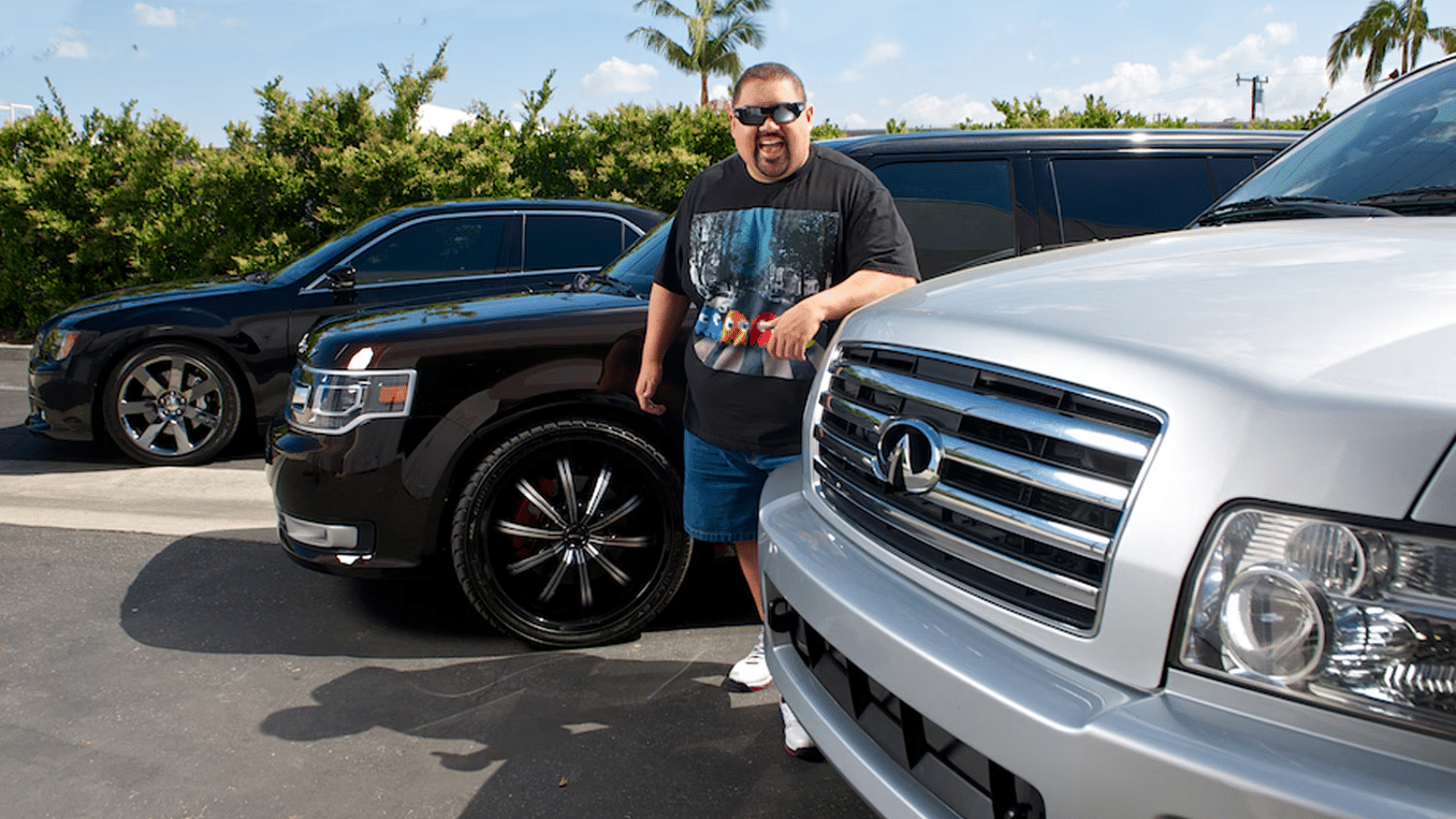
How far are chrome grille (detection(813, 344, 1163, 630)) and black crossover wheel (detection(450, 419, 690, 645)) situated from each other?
1666 mm

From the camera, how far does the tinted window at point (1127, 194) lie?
4.09 metres

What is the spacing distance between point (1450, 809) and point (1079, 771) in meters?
0.40

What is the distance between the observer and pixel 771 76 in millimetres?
2881

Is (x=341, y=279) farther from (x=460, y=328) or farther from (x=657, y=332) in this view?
(x=657, y=332)

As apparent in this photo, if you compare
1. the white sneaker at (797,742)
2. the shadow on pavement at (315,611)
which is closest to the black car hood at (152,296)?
the shadow on pavement at (315,611)

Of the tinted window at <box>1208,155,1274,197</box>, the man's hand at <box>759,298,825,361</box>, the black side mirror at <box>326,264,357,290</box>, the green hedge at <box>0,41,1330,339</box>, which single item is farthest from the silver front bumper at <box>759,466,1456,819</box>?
the green hedge at <box>0,41,1330,339</box>

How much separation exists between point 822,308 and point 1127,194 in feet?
6.75

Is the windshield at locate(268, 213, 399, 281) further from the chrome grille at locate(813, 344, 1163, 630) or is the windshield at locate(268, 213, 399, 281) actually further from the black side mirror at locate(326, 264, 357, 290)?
the chrome grille at locate(813, 344, 1163, 630)

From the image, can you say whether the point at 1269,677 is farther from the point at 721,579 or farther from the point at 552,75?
the point at 552,75

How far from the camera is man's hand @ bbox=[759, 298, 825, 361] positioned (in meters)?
2.66

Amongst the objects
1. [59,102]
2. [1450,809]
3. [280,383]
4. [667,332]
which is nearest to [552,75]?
[59,102]

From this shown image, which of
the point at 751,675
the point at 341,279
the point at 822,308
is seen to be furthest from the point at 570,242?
the point at 822,308

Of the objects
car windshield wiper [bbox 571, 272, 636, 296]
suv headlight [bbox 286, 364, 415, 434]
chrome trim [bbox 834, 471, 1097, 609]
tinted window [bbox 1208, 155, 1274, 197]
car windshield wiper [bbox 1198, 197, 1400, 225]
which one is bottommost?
suv headlight [bbox 286, 364, 415, 434]

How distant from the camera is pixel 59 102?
1305cm
